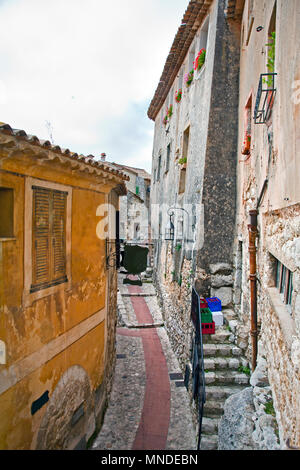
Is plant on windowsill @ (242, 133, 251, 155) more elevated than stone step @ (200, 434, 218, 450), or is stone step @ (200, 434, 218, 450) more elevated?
plant on windowsill @ (242, 133, 251, 155)

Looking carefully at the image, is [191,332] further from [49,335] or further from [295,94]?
[295,94]

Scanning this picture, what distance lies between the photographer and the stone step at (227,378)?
6.72 m

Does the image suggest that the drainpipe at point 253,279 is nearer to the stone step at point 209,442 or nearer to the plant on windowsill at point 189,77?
the stone step at point 209,442

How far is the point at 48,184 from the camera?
4.77 metres

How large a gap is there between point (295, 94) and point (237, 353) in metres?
5.72

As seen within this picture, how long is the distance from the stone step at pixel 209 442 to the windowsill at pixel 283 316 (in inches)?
137

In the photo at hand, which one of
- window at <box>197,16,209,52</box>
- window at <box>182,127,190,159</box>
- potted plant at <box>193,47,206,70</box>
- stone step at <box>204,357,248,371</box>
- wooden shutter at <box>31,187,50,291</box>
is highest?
window at <box>197,16,209,52</box>

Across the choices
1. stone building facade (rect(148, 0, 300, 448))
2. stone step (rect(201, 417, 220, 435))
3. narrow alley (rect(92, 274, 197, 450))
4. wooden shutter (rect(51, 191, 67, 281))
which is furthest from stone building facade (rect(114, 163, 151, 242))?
wooden shutter (rect(51, 191, 67, 281))

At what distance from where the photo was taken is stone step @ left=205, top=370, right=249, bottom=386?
6723 millimetres

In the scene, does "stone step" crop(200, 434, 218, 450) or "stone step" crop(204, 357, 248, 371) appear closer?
"stone step" crop(200, 434, 218, 450)

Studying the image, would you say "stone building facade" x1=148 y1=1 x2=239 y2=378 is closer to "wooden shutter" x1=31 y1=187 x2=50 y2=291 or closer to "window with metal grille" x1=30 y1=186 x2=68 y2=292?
"window with metal grille" x1=30 y1=186 x2=68 y2=292

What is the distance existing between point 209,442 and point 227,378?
1266 millimetres

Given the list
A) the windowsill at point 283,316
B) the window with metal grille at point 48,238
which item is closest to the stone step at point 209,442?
the windowsill at point 283,316
